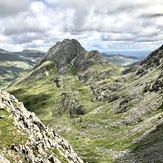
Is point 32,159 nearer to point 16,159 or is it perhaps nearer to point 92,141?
point 16,159

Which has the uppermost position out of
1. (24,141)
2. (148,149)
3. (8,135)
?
(8,135)

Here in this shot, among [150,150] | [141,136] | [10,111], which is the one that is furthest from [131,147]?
[10,111]

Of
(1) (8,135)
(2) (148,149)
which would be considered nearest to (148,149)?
(2) (148,149)

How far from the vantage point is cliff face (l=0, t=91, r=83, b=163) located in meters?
67.4

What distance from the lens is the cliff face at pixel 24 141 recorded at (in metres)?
67.4

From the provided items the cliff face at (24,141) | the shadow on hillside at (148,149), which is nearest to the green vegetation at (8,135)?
the cliff face at (24,141)

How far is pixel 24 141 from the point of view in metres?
73.1

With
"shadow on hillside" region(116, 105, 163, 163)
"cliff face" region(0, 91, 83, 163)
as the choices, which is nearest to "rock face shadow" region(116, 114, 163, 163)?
"shadow on hillside" region(116, 105, 163, 163)

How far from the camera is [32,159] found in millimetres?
67250

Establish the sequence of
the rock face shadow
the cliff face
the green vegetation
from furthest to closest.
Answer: the rock face shadow
the green vegetation
the cliff face

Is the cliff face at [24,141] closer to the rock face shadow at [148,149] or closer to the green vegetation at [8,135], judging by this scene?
the green vegetation at [8,135]

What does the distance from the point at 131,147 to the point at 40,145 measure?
83294 mm

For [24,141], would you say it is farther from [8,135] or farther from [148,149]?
[148,149]

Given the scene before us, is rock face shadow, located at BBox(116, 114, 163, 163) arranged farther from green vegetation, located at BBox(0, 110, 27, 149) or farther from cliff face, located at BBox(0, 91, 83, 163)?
green vegetation, located at BBox(0, 110, 27, 149)
